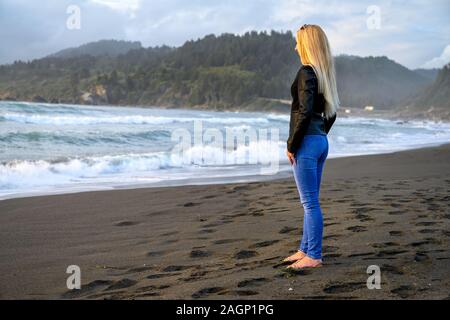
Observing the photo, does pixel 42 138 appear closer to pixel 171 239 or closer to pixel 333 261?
pixel 171 239

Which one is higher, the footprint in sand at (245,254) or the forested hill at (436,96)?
the forested hill at (436,96)

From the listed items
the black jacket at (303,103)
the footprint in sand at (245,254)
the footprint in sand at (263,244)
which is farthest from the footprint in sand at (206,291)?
the footprint in sand at (263,244)

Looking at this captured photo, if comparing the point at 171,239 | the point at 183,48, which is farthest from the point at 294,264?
the point at 183,48

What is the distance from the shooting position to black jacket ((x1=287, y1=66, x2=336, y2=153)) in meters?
3.84

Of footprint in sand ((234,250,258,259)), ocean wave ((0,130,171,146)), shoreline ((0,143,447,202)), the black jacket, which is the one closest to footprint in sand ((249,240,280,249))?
footprint in sand ((234,250,258,259))

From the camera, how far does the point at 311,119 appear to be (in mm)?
3953

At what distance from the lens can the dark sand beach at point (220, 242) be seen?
355 centimetres

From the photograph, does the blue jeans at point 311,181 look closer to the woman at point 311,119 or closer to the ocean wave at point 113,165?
the woman at point 311,119

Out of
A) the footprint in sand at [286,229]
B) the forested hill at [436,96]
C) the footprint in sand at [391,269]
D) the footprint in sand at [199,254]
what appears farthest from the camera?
the forested hill at [436,96]

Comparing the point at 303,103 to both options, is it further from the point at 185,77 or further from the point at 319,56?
the point at 185,77

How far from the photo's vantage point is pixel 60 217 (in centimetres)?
657

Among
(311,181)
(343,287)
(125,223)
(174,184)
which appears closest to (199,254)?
(311,181)

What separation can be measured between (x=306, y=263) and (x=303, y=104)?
1234 mm

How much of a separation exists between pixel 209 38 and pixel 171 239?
585 feet
